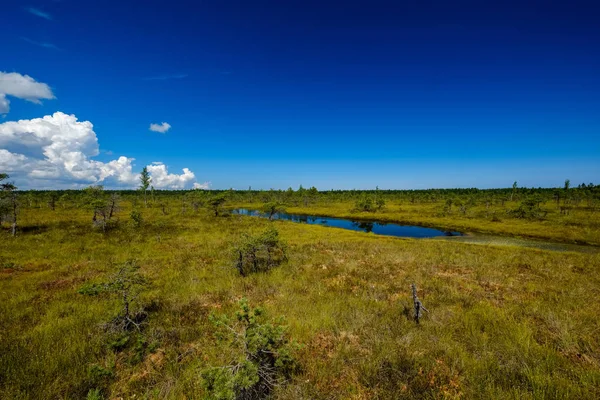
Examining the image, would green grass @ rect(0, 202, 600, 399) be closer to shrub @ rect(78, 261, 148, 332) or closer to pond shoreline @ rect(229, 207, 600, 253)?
shrub @ rect(78, 261, 148, 332)

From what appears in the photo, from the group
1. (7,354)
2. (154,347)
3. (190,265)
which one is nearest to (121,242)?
(190,265)

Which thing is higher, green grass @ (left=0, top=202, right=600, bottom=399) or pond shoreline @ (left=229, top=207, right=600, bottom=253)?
green grass @ (left=0, top=202, right=600, bottom=399)

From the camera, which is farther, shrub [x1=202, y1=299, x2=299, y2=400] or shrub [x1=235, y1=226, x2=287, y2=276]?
shrub [x1=235, y1=226, x2=287, y2=276]

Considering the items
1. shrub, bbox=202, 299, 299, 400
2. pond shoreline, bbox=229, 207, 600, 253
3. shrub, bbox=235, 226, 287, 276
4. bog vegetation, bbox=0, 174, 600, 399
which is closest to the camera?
shrub, bbox=202, 299, 299, 400

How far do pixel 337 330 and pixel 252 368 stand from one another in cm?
453

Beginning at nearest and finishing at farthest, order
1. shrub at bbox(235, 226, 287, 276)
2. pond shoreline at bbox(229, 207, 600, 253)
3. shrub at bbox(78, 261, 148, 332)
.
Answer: shrub at bbox(78, 261, 148, 332)
shrub at bbox(235, 226, 287, 276)
pond shoreline at bbox(229, 207, 600, 253)

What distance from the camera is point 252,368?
557cm

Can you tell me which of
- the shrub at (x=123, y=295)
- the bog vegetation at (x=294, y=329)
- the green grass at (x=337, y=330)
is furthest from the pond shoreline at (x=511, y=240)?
the shrub at (x=123, y=295)

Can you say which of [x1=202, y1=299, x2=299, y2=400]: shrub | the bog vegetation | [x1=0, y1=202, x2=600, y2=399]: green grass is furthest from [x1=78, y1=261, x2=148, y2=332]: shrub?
[x1=202, y1=299, x2=299, y2=400]: shrub

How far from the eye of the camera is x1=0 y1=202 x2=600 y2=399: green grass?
255 inches

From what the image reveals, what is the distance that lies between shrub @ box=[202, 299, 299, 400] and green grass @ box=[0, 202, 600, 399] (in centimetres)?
50

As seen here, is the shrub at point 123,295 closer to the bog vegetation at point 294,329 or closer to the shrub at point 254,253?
the bog vegetation at point 294,329

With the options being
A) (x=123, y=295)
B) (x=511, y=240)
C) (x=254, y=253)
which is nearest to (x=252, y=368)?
(x=123, y=295)

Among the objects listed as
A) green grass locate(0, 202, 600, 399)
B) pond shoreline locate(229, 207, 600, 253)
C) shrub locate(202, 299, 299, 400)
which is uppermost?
shrub locate(202, 299, 299, 400)
